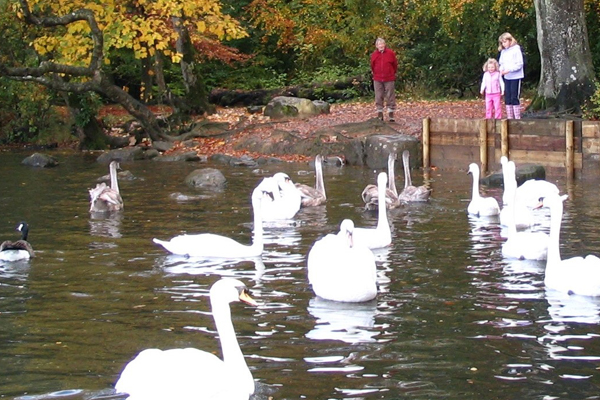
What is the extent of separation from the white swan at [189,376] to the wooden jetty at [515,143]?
1479cm

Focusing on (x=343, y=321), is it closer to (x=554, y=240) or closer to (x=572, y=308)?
(x=572, y=308)

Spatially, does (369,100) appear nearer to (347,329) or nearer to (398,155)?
(398,155)

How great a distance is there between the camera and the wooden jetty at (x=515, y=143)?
66.3ft

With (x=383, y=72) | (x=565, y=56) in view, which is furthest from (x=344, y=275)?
(x=383, y=72)

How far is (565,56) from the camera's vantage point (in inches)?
925

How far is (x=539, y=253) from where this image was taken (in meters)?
11.5

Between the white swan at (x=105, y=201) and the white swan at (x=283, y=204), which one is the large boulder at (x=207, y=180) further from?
the white swan at (x=283, y=204)

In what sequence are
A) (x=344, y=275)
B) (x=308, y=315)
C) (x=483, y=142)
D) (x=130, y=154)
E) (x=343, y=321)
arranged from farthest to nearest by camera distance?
(x=130, y=154), (x=483, y=142), (x=344, y=275), (x=308, y=315), (x=343, y=321)

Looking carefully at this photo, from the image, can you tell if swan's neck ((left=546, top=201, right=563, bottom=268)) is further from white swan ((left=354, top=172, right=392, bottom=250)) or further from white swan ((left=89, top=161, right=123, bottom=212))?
white swan ((left=89, top=161, right=123, bottom=212))

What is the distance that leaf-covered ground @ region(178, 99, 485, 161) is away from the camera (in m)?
26.3

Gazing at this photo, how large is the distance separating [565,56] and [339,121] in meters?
6.86

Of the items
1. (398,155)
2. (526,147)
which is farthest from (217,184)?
(526,147)

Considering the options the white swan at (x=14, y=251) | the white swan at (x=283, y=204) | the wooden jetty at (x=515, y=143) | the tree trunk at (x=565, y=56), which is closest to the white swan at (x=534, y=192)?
the white swan at (x=283, y=204)

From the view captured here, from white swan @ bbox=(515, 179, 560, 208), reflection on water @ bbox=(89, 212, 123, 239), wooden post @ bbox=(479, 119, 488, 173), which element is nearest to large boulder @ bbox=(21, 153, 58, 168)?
reflection on water @ bbox=(89, 212, 123, 239)
